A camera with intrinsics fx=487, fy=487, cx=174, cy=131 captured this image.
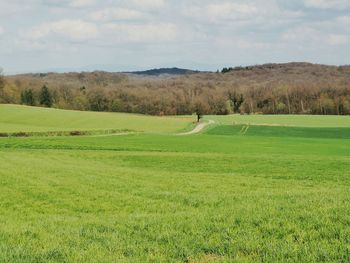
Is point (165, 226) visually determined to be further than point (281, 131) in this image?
No

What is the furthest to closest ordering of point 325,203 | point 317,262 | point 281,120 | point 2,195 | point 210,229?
point 281,120 → point 2,195 → point 325,203 → point 210,229 → point 317,262

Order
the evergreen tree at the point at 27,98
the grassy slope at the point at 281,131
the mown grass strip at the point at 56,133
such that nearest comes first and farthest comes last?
the mown grass strip at the point at 56,133 < the grassy slope at the point at 281,131 < the evergreen tree at the point at 27,98

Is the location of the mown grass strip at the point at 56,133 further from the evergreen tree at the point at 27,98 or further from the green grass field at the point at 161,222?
the evergreen tree at the point at 27,98

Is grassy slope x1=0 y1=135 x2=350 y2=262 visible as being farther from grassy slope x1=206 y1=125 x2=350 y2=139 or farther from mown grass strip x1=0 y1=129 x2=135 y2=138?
grassy slope x1=206 y1=125 x2=350 y2=139

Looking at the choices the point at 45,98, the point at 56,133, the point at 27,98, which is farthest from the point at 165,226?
the point at 45,98

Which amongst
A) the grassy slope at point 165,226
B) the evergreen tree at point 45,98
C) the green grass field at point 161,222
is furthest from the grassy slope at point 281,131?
the evergreen tree at point 45,98

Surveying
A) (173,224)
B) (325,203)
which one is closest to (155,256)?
(173,224)

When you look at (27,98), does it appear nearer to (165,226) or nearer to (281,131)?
(281,131)

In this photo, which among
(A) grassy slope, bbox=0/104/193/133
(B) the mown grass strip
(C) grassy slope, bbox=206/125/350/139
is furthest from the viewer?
(A) grassy slope, bbox=0/104/193/133

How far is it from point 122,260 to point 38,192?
12.4 meters

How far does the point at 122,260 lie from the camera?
26.3 ft

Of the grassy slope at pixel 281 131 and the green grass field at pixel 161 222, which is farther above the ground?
the green grass field at pixel 161 222

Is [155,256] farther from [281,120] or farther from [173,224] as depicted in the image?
[281,120]

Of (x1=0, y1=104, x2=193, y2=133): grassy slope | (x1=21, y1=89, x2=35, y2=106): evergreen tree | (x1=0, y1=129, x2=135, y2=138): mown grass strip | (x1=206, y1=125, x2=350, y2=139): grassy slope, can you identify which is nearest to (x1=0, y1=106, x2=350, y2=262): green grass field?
(x1=0, y1=129, x2=135, y2=138): mown grass strip
